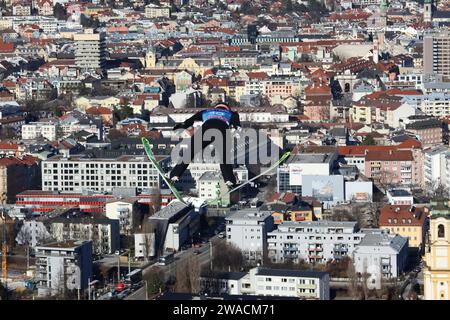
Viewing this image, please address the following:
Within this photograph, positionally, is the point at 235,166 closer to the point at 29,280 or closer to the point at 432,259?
the point at 29,280

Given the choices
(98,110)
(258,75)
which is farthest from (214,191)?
(258,75)

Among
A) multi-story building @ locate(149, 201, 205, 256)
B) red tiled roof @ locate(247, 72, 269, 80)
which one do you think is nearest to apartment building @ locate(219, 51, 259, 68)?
red tiled roof @ locate(247, 72, 269, 80)

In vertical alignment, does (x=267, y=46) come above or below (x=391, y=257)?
above

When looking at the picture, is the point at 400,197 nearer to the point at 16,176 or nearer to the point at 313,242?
the point at 313,242

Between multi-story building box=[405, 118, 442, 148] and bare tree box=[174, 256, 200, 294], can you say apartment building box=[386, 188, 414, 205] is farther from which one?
bare tree box=[174, 256, 200, 294]
